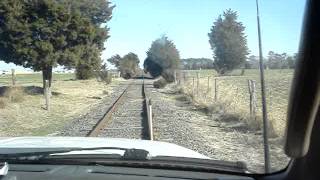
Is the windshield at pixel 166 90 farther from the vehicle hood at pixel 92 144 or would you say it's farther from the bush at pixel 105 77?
the bush at pixel 105 77

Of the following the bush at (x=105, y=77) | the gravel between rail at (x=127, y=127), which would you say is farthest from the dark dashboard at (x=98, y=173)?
the bush at (x=105, y=77)

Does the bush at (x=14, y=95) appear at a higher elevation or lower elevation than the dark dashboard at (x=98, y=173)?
lower

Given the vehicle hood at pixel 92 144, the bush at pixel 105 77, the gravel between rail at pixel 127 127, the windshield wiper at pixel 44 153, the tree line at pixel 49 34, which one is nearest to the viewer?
the windshield wiper at pixel 44 153

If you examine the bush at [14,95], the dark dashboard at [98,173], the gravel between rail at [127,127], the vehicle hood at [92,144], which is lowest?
the gravel between rail at [127,127]

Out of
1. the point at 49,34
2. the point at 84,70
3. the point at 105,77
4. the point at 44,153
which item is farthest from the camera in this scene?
the point at 105,77

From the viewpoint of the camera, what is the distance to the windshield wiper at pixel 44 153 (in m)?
3.21

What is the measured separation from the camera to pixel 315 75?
260cm

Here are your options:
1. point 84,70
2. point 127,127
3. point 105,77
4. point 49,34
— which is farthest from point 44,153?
point 105,77

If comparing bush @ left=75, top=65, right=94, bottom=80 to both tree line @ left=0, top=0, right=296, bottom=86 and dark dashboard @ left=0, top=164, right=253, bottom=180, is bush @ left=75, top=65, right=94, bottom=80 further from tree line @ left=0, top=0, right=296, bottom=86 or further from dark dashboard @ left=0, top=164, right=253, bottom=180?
dark dashboard @ left=0, top=164, right=253, bottom=180

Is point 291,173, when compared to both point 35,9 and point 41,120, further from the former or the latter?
point 35,9

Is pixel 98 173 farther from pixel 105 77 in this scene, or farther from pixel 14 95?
pixel 105 77

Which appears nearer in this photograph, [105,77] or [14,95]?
[14,95]

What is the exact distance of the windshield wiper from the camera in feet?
10.5

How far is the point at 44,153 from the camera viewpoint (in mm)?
3346
